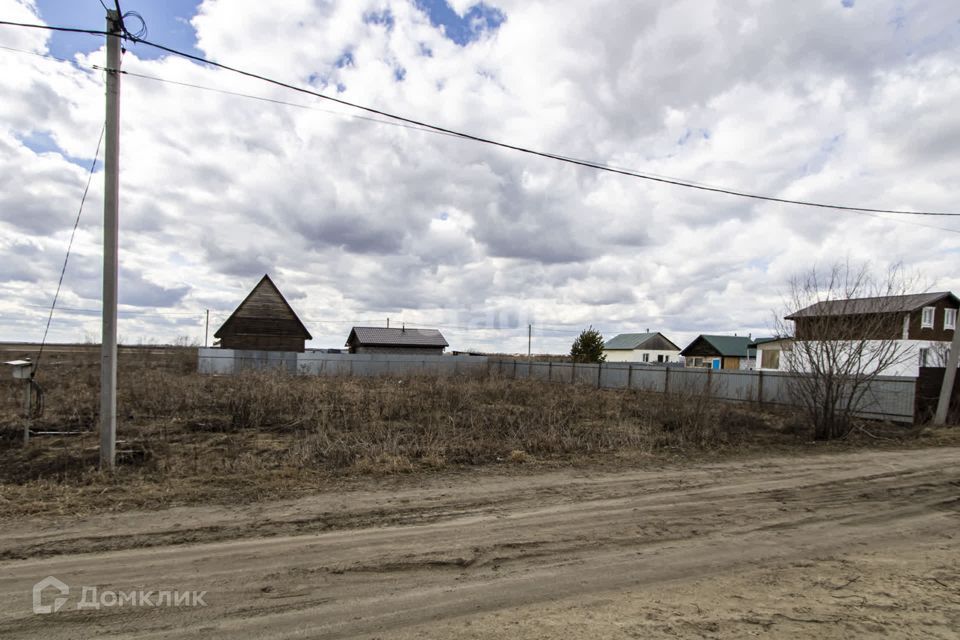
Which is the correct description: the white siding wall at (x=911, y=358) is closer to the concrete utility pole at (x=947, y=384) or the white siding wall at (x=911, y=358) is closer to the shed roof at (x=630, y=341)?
the concrete utility pole at (x=947, y=384)

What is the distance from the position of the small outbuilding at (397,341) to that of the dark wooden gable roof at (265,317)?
10597mm

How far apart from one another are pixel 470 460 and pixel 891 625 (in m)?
6.66

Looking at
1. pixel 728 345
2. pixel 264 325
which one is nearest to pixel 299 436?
pixel 264 325

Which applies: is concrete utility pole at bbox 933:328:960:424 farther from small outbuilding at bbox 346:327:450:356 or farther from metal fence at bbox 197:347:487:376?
small outbuilding at bbox 346:327:450:356

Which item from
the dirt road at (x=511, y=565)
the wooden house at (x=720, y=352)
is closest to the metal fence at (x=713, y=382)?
the dirt road at (x=511, y=565)

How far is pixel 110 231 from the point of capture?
26.8ft

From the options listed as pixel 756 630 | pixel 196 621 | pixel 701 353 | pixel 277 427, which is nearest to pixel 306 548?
pixel 196 621

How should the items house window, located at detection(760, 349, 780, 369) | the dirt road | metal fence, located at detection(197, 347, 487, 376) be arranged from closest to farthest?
the dirt road < metal fence, located at detection(197, 347, 487, 376) < house window, located at detection(760, 349, 780, 369)

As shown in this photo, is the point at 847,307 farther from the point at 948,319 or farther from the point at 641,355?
the point at 641,355

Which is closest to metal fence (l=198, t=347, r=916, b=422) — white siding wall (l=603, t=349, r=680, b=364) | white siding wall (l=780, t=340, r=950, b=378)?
white siding wall (l=780, t=340, r=950, b=378)

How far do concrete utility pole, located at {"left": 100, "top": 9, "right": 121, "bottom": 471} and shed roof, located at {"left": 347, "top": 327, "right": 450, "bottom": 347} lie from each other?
43.6 m

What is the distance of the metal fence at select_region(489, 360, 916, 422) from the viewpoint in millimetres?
16984

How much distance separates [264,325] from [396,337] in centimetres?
1529

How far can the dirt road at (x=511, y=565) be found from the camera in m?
3.71
